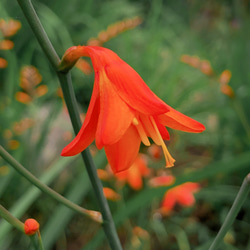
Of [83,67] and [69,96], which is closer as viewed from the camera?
[69,96]

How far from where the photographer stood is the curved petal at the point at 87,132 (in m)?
0.26

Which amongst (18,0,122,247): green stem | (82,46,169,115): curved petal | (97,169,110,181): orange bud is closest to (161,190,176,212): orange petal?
(97,169,110,181): orange bud

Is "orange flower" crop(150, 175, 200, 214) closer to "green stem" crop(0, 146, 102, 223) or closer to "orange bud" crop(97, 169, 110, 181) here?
"orange bud" crop(97, 169, 110, 181)

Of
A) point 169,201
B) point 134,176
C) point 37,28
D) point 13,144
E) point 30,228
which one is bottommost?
point 169,201

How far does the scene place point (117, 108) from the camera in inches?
10.9

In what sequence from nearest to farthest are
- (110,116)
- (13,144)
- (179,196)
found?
(110,116) → (179,196) → (13,144)

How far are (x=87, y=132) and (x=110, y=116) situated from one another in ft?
0.08

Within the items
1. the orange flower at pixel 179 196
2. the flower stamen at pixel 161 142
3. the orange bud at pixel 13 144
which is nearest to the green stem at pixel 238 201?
the flower stamen at pixel 161 142

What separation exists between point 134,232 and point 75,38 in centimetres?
148

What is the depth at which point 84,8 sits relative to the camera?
2.35 m

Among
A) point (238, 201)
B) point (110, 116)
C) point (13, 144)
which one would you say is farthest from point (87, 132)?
point (13, 144)

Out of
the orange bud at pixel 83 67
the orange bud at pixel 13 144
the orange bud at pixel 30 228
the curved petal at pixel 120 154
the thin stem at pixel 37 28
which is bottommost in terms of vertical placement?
the orange bud at pixel 13 144

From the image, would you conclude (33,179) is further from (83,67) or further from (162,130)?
(83,67)

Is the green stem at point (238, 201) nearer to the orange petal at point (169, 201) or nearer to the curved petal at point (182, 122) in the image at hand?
the curved petal at point (182, 122)
